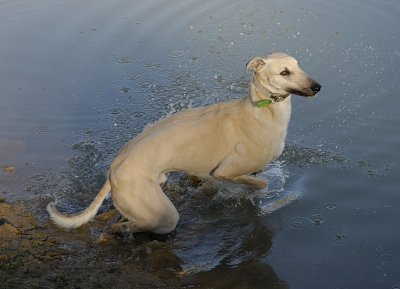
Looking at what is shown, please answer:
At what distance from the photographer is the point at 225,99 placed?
886cm

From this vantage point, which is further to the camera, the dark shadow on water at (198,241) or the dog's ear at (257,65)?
the dog's ear at (257,65)

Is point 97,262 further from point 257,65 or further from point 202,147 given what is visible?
point 257,65

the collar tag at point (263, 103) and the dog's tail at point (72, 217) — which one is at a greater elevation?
the collar tag at point (263, 103)

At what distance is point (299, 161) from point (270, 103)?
170cm

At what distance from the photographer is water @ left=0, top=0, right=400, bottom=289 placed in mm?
5766

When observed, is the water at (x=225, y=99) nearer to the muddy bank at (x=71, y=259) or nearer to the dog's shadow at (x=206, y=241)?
the dog's shadow at (x=206, y=241)

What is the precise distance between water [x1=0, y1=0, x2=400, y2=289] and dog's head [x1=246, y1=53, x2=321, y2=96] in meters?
1.49

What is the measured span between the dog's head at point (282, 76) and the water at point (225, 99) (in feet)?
4.89

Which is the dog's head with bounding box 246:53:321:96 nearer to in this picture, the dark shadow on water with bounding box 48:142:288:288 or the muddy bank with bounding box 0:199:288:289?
the dark shadow on water with bounding box 48:142:288:288

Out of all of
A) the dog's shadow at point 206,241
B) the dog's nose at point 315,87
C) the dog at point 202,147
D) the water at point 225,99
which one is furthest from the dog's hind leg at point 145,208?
the dog's nose at point 315,87

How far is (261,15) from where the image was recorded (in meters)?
11.8

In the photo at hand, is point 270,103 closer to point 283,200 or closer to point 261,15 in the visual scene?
point 283,200

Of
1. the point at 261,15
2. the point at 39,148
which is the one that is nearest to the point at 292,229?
the point at 39,148

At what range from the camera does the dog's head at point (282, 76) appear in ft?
18.3
